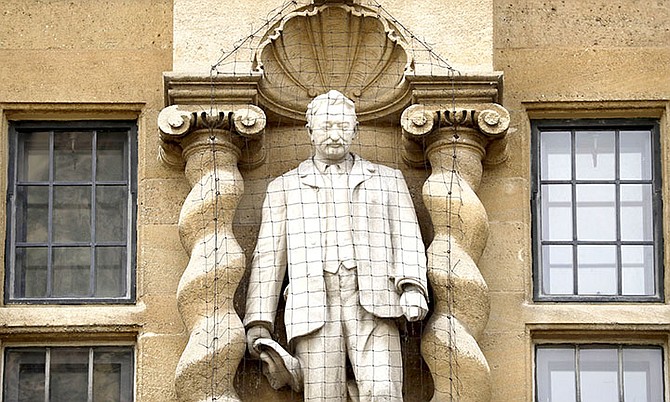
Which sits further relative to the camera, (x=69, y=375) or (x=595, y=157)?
(x=595, y=157)

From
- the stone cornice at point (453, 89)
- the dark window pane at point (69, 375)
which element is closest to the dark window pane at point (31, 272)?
the dark window pane at point (69, 375)

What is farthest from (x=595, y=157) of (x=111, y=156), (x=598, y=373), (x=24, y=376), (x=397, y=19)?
(x=24, y=376)

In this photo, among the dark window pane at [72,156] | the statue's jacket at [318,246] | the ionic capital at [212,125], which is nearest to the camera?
the statue's jacket at [318,246]

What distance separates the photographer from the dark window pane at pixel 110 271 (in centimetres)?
1330

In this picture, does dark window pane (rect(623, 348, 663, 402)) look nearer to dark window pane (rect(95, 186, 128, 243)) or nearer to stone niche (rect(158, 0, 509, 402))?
stone niche (rect(158, 0, 509, 402))

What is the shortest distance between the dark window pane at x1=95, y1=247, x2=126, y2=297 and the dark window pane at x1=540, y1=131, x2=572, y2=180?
2156mm

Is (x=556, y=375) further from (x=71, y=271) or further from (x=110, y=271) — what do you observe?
(x=71, y=271)

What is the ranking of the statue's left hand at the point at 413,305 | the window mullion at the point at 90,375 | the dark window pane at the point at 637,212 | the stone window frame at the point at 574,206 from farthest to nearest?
the dark window pane at the point at 637,212 → the stone window frame at the point at 574,206 → the window mullion at the point at 90,375 → the statue's left hand at the point at 413,305

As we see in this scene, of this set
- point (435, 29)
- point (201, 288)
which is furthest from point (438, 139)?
point (201, 288)

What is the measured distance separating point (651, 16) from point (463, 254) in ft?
5.56

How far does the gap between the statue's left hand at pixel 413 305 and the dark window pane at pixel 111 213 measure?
1.61 meters

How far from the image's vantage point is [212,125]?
512 inches

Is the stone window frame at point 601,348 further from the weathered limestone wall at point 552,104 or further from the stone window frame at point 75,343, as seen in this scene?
the stone window frame at point 75,343

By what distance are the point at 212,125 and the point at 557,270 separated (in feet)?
6.16
